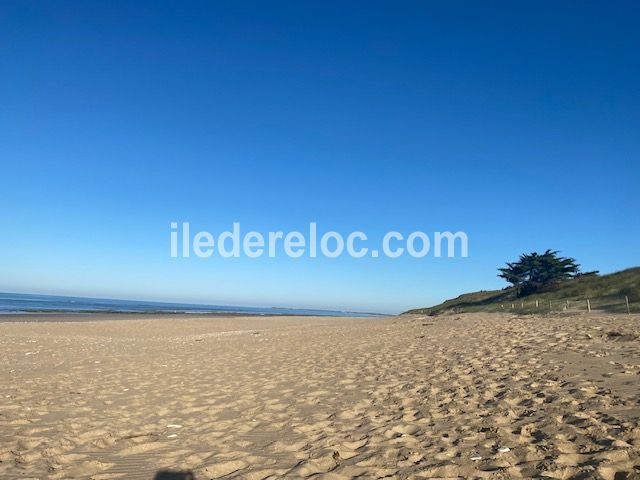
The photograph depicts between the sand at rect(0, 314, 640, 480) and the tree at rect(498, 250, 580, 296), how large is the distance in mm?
39837

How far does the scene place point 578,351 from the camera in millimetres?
9180

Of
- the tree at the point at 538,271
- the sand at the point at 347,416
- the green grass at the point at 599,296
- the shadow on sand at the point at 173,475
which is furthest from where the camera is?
the tree at the point at 538,271

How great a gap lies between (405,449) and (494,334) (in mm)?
10706

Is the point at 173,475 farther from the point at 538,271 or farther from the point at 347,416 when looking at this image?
the point at 538,271

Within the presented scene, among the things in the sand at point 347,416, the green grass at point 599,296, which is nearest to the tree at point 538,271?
the green grass at point 599,296

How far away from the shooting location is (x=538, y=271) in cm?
4803

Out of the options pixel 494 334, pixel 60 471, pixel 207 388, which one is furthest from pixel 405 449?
pixel 494 334

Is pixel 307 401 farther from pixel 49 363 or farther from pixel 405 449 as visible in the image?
pixel 49 363

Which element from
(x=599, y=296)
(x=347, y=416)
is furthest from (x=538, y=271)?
(x=347, y=416)

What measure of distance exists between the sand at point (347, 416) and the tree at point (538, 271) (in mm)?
39837

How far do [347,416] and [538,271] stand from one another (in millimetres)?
48265

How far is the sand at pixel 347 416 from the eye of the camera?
14.0ft

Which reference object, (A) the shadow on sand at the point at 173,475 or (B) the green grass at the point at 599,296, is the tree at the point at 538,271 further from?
(A) the shadow on sand at the point at 173,475

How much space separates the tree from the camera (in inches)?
1861
